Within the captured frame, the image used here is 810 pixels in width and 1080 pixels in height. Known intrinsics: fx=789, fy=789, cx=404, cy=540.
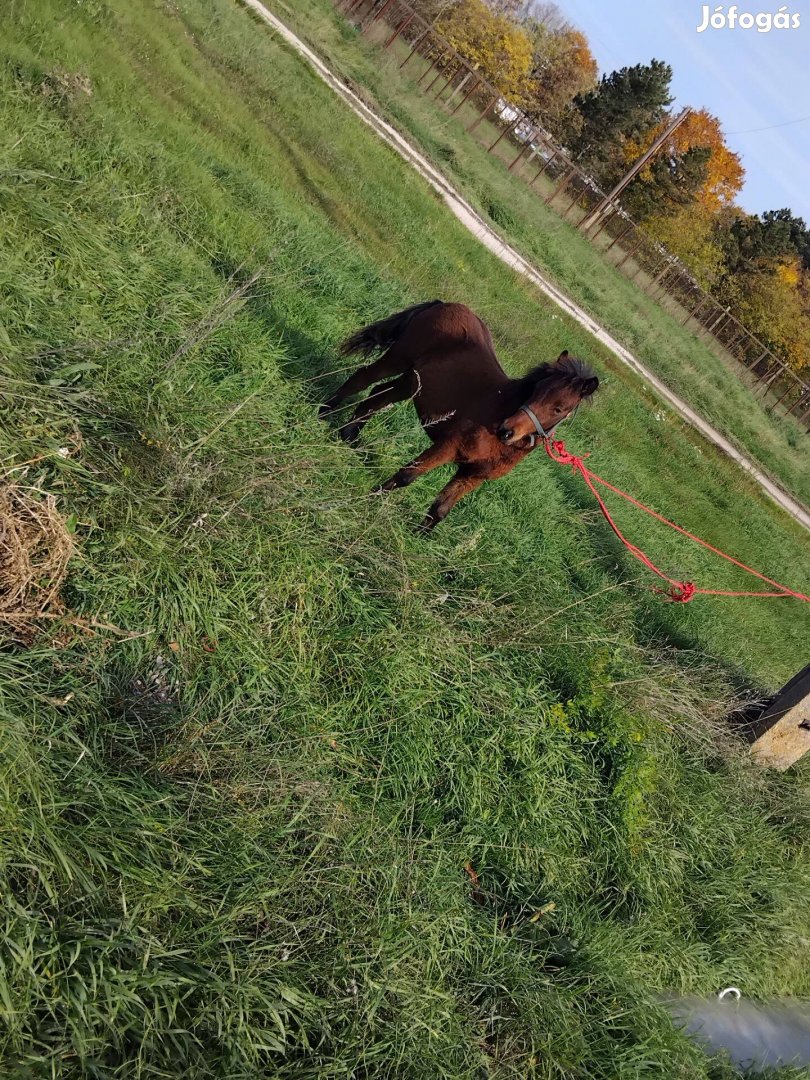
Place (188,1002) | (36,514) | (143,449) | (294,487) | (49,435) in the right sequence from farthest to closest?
(294,487) < (143,449) < (49,435) < (36,514) < (188,1002)

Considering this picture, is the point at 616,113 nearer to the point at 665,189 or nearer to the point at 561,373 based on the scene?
the point at 665,189

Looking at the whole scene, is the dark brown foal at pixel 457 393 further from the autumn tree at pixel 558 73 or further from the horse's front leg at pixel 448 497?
the autumn tree at pixel 558 73

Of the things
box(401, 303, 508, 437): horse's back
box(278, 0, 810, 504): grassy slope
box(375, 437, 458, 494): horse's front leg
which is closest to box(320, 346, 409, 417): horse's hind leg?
box(401, 303, 508, 437): horse's back

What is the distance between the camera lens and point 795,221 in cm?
5228

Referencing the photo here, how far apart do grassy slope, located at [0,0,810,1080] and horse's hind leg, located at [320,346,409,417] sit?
26 cm

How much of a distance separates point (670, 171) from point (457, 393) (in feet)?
155

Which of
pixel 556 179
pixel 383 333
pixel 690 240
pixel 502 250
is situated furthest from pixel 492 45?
pixel 383 333

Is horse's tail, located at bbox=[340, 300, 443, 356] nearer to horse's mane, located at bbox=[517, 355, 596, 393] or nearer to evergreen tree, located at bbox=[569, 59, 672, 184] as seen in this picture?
horse's mane, located at bbox=[517, 355, 596, 393]

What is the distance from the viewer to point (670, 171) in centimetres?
4547

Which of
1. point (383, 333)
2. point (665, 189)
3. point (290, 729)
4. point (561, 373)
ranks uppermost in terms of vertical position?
point (665, 189)

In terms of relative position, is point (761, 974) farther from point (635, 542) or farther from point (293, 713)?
point (635, 542)

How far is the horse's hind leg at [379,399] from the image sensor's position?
19.2 feet

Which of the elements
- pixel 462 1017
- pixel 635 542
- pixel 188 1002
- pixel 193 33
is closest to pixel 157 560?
pixel 188 1002

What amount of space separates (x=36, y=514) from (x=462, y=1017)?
2593mm
